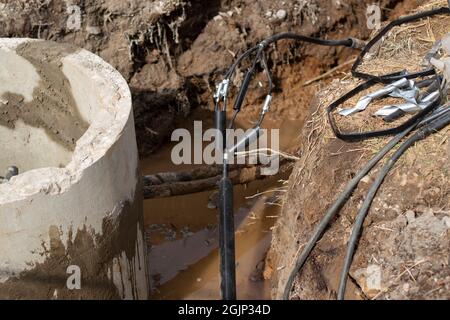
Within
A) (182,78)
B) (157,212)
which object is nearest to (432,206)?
(157,212)

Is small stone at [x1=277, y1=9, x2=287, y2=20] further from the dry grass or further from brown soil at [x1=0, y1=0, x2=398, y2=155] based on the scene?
the dry grass

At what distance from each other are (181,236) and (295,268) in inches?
62.3

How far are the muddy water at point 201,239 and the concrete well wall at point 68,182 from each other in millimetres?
609

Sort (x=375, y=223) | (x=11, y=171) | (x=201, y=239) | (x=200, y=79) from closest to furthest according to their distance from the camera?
1. (x=375, y=223)
2. (x=11, y=171)
3. (x=201, y=239)
4. (x=200, y=79)

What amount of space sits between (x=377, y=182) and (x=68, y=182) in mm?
1620

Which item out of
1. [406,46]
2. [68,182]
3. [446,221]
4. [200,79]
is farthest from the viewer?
[200,79]

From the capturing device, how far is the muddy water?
16.7 ft

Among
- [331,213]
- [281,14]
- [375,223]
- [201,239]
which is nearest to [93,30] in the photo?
[281,14]

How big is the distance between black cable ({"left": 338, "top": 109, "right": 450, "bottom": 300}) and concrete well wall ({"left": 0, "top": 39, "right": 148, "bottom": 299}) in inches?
47.2

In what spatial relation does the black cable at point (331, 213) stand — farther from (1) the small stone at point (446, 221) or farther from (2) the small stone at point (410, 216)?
(1) the small stone at point (446, 221)

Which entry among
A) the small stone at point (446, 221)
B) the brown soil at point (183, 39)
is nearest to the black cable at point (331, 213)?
the small stone at point (446, 221)

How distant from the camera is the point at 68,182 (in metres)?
3.61

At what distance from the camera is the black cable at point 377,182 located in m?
3.84

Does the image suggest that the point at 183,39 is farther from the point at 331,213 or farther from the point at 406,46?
the point at 331,213
